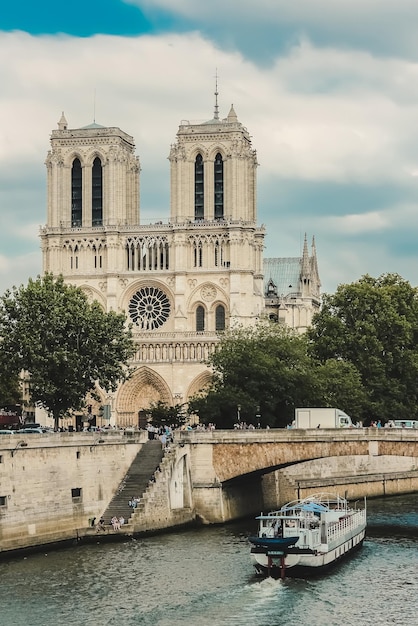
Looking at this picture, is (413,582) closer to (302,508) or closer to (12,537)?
(302,508)

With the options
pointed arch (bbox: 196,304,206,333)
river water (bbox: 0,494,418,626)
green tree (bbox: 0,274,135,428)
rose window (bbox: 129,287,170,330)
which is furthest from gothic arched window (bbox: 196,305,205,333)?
river water (bbox: 0,494,418,626)

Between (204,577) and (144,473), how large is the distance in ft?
53.4

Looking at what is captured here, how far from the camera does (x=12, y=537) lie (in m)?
63.8

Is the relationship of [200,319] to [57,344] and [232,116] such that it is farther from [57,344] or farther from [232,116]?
[57,344]

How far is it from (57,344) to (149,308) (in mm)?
56875

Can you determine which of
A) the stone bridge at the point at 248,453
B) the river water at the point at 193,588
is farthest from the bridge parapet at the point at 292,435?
the river water at the point at 193,588

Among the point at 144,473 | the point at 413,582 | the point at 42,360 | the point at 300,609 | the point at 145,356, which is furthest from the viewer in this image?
the point at 145,356

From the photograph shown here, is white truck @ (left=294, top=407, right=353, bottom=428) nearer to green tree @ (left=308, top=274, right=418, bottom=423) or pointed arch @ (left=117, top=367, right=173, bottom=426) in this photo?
green tree @ (left=308, top=274, right=418, bottom=423)

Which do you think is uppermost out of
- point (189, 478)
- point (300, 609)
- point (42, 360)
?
point (42, 360)

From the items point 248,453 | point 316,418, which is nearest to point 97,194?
point 316,418

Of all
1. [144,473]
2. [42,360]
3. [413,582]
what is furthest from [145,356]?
[413,582]

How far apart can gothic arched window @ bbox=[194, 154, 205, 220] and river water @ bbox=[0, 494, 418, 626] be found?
2946 inches

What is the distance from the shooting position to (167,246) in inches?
5541

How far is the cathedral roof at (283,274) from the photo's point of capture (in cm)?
16600
